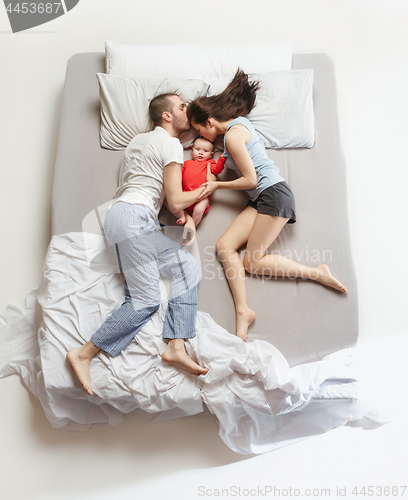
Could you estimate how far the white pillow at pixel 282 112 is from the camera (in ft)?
5.77

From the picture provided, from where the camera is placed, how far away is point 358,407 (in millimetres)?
1555

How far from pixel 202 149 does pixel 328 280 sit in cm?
82

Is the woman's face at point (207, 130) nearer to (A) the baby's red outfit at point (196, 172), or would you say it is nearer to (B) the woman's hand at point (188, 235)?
(A) the baby's red outfit at point (196, 172)

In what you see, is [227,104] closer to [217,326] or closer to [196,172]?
[196,172]

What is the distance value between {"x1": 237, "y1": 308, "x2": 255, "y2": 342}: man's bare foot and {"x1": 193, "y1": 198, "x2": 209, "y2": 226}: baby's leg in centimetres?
45

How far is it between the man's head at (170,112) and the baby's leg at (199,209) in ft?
1.17

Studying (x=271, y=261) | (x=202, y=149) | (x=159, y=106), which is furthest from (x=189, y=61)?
(x=271, y=261)

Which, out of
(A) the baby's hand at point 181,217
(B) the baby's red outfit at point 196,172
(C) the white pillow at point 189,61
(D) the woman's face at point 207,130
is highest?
(C) the white pillow at point 189,61

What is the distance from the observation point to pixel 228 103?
1679 millimetres

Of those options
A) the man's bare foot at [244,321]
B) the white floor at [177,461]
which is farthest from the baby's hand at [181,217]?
the white floor at [177,461]

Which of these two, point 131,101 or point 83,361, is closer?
point 83,361

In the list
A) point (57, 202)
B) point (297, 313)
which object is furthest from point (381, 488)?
point (57, 202)

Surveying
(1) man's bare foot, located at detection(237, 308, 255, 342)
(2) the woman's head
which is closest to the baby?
(2) the woman's head

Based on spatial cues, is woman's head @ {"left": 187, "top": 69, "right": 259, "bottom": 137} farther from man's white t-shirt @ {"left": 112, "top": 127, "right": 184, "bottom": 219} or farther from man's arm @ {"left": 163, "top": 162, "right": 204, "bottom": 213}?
man's arm @ {"left": 163, "top": 162, "right": 204, "bottom": 213}
